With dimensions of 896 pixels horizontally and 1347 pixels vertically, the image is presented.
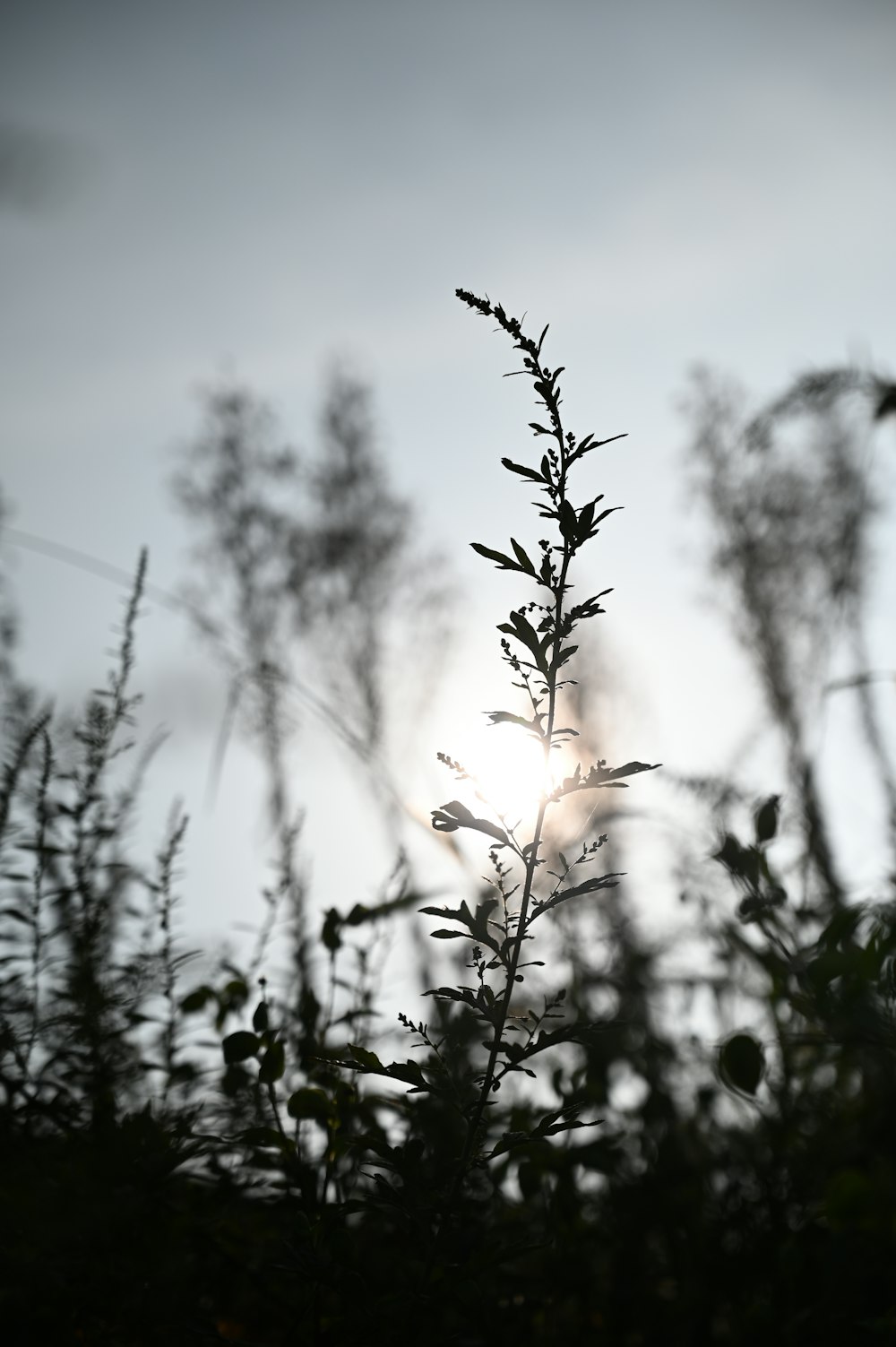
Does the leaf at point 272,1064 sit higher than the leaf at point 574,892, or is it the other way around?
the leaf at point 574,892

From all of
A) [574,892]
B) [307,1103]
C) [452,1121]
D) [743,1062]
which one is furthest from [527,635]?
[452,1121]

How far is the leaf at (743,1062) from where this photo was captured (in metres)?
0.84

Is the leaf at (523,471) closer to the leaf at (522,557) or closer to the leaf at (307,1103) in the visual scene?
the leaf at (522,557)

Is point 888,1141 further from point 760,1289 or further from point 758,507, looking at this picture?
point 758,507

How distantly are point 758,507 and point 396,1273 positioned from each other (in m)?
11.9

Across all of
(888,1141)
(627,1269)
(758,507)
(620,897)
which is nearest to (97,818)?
(627,1269)

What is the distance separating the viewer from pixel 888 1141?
55.2 inches

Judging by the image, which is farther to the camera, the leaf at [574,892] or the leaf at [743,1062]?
the leaf at [743,1062]

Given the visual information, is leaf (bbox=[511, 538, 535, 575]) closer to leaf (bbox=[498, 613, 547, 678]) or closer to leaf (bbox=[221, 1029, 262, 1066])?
leaf (bbox=[498, 613, 547, 678])

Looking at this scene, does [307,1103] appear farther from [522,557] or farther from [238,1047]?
[522,557]

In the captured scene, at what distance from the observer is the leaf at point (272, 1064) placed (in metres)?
0.93

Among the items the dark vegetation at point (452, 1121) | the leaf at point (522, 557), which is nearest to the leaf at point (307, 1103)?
the dark vegetation at point (452, 1121)

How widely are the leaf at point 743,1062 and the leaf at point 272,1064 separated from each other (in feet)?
1.47

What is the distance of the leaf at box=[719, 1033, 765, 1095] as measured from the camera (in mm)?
845
